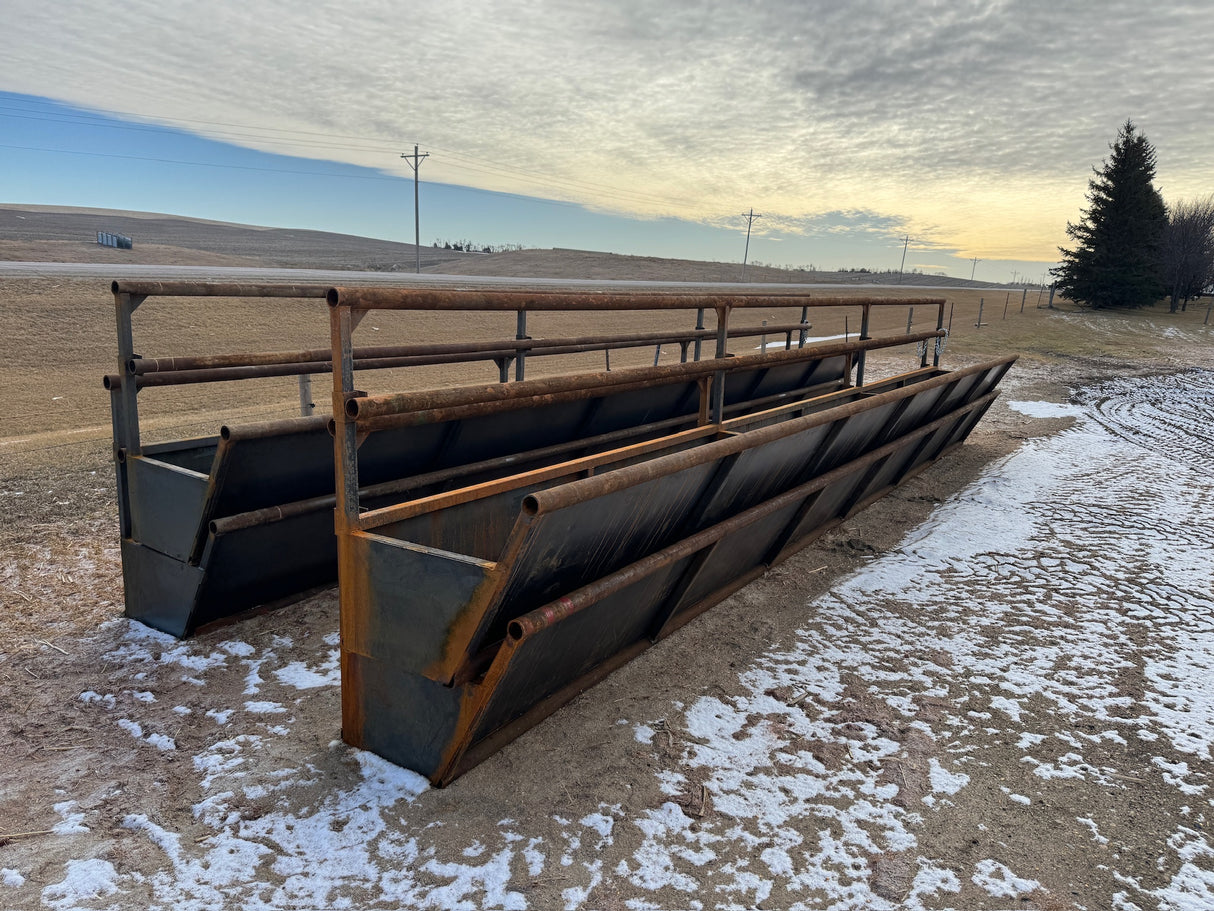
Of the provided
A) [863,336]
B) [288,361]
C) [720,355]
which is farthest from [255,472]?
[863,336]

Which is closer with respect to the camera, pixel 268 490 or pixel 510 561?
pixel 510 561

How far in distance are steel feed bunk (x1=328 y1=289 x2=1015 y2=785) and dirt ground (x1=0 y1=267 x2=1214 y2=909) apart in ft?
0.56

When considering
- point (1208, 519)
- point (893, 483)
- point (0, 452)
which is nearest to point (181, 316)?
point (0, 452)

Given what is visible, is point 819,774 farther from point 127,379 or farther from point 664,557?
point 127,379

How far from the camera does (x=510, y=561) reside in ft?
7.70

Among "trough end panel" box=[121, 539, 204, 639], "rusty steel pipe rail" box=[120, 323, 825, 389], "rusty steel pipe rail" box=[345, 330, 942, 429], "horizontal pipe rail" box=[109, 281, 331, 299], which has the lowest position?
"trough end panel" box=[121, 539, 204, 639]

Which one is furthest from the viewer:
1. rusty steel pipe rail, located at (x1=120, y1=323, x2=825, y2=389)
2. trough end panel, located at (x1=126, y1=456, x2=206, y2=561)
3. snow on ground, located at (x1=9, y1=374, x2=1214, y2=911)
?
rusty steel pipe rail, located at (x1=120, y1=323, x2=825, y2=389)

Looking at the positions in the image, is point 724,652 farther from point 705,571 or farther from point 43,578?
point 43,578

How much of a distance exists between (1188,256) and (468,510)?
168 ft

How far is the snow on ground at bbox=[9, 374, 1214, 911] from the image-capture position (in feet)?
7.34

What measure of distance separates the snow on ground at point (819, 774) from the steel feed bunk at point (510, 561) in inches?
12.5

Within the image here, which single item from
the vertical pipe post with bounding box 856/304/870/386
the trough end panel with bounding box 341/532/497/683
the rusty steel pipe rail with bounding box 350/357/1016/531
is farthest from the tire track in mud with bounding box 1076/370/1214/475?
the trough end panel with bounding box 341/532/497/683

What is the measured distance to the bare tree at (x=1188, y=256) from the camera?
135 ft

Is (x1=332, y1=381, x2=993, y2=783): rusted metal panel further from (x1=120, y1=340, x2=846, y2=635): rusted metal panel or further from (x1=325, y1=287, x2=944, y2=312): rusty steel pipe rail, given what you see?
(x1=325, y1=287, x2=944, y2=312): rusty steel pipe rail
